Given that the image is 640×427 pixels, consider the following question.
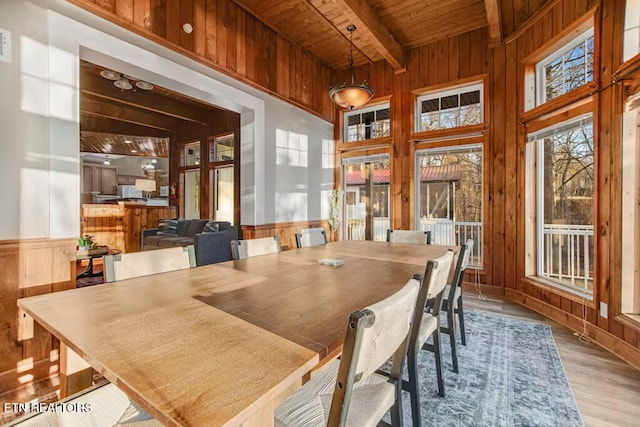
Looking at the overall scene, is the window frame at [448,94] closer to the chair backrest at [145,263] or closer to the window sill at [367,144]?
the window sill at [367,144]

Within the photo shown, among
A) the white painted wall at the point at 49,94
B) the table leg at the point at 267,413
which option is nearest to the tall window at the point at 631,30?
the table leg at the point at 267,413

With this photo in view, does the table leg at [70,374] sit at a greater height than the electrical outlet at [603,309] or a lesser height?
greater

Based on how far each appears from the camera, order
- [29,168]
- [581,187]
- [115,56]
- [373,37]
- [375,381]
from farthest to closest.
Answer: [373,37] < [581,187] < [115,56] < [29,168] < [375,381]

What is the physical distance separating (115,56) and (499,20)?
4.10 meters

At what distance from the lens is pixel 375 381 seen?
3.91 feet

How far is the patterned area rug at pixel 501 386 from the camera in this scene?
5.45 ft

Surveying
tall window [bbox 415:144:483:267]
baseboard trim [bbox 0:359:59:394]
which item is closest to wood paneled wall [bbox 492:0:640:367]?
tall window [bbox 415:144:483:267]

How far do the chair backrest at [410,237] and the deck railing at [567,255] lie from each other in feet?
5.28

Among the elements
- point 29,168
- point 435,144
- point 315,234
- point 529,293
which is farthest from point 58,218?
point 529,293

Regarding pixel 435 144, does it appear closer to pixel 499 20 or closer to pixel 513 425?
pixel 499 20

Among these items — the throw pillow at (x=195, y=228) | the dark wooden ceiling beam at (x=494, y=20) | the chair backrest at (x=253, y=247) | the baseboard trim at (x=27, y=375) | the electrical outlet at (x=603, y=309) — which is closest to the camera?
the baseboard trim at (x=27, y=375)

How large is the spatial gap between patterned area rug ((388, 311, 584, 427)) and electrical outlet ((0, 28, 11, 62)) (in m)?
3.41

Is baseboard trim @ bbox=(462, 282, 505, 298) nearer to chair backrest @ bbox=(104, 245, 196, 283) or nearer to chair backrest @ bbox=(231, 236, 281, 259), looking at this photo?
chair backrest @ bbox=(231, 236, 281, 259)

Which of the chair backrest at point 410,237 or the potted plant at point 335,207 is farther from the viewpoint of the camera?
the potted plant at point 335,207
